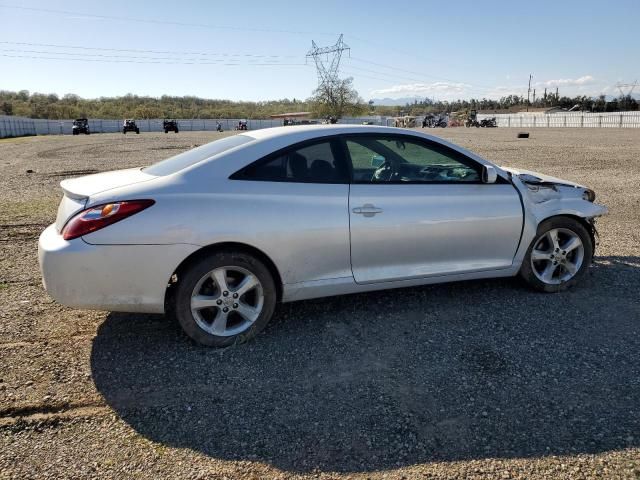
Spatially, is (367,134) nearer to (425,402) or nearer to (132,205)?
(132,205)

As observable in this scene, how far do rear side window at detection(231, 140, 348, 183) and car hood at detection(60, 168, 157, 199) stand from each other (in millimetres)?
817

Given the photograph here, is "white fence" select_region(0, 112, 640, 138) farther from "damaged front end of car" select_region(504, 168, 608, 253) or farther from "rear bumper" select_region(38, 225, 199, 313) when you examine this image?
"rear bumper" select_region(38, 225, 199, 313)

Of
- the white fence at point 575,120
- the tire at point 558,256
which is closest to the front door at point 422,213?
the tire at point 558,256

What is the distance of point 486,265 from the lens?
4.54 m

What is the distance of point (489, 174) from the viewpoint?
4.38 m

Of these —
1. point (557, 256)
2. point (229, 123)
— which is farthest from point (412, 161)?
point (229, 123)

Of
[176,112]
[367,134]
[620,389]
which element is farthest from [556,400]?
[176,112]

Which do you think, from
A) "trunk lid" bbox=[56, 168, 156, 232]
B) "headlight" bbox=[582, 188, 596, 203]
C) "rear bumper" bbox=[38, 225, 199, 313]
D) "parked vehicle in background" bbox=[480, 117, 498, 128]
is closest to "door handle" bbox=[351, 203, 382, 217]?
"rear bumper" bbox=[38, 225, 199, 313]

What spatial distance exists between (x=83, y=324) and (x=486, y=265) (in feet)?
11.5

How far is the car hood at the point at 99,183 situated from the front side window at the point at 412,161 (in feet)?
5.82

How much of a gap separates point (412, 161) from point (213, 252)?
195cm

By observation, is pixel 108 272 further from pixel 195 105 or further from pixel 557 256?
pixel 195 105

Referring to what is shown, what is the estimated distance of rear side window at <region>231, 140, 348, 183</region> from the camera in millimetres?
3842

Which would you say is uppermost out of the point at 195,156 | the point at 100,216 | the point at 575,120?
the point at 575,120
